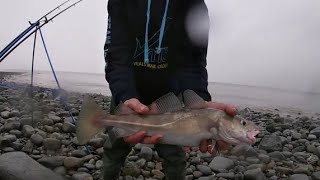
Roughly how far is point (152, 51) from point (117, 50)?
0.99ft

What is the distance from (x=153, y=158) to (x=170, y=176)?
2.50 metres

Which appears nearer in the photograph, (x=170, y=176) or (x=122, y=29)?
(x=122, y=29)

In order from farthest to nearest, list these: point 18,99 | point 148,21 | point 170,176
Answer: point 18,99
point 170,176
point 148,21

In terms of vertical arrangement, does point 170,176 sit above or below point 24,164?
above

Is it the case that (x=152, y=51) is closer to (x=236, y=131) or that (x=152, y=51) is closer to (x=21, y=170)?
(x=236, y=131)

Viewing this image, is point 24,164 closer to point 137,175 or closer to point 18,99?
point 137,175

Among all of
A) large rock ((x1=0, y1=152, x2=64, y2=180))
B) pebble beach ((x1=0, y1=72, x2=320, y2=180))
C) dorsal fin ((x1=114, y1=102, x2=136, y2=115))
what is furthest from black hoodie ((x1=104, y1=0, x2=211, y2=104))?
large rock ((x1=0, y1=152, x2=64, y2=180))

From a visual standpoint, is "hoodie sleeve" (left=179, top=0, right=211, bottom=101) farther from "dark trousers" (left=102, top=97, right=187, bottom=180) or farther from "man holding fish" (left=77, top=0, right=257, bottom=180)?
"dark trousers" (left=102, top=97, right=187, bottom=180)

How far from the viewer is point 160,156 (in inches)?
153

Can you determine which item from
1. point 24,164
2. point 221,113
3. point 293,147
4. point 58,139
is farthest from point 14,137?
point 293,147

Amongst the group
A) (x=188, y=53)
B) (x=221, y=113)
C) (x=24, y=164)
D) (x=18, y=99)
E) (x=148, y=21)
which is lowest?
(x=18, y=99)

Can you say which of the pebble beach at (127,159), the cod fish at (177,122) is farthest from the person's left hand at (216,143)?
the pebble beach at (127,159)

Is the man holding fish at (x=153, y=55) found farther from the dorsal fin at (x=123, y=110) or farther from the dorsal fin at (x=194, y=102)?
the dorsal fin at (x=194, y=102)

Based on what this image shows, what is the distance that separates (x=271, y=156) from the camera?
7121 millimetres
